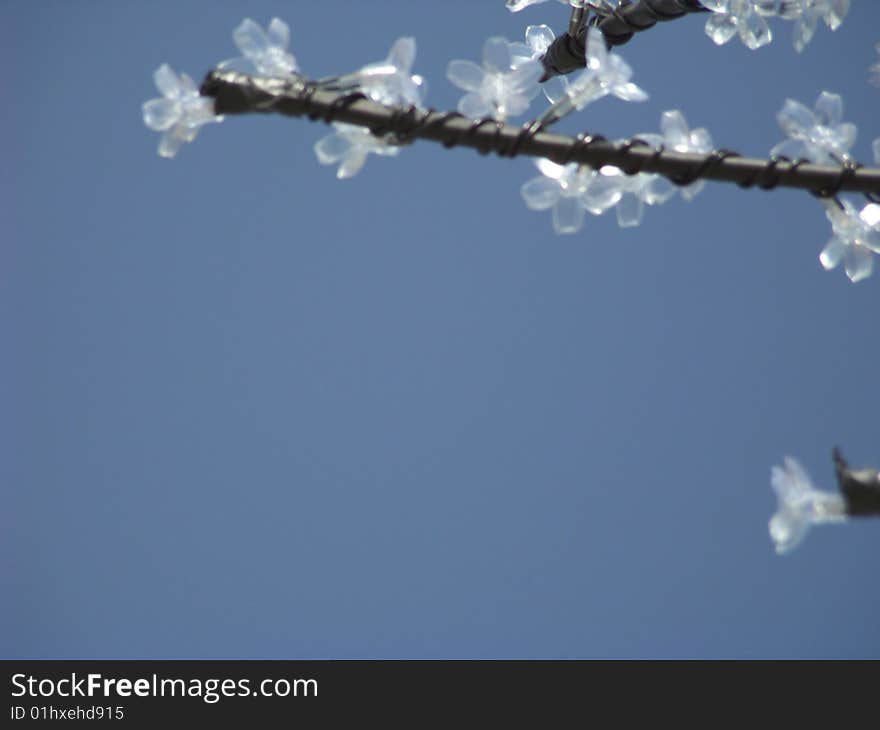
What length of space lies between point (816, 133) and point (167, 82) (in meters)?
0.77

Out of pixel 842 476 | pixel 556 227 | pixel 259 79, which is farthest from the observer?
pixel 556 227

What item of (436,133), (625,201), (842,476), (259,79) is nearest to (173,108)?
(259,79)

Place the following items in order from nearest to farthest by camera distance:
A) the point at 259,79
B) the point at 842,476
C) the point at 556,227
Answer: the point at 842,476 → the point at 259,79 → the point at 556,227

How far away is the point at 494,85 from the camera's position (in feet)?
3.66

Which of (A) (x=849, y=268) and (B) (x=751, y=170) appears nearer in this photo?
(B) (x=751, y=170)

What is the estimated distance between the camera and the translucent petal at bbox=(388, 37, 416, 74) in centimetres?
109

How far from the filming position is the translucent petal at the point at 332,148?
1125mm

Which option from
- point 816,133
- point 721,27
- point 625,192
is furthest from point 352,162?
point 721,27

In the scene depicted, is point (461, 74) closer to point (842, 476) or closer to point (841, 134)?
point (841, 134)

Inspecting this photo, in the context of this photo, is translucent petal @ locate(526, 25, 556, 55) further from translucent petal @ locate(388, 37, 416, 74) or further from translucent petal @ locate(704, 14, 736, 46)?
translucent petal @ locate(388, 37, 416, 74)

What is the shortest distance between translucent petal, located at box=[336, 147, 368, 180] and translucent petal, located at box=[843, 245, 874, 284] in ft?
2.05

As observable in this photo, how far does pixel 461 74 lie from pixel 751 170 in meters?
0.34

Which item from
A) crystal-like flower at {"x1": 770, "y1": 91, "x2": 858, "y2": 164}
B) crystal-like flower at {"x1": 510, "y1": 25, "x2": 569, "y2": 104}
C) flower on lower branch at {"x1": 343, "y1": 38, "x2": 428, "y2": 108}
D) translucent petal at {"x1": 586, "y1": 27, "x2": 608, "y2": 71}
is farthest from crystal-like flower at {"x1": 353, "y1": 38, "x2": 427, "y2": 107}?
crystal-like flower at {"x1": 510, "y1": 25, "x2": 569, "y2": 104}

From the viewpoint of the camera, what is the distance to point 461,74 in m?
1.13
